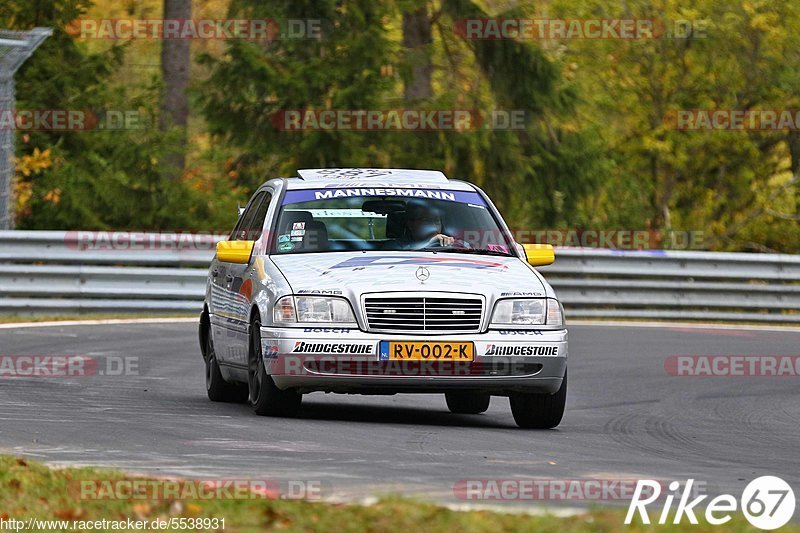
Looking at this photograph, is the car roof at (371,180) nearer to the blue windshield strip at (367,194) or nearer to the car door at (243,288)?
the blue windshield strip at (367,194)

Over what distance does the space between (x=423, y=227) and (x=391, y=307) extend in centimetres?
136

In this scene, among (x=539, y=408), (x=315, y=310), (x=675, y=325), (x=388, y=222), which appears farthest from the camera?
(x=675, y=325)

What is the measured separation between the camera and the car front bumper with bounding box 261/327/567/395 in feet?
34.7

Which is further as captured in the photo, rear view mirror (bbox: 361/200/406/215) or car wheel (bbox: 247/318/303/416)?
rear view mirror (bbox: 361/200/406/215)

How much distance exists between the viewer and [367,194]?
12.1 m

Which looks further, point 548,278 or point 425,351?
point 548,278

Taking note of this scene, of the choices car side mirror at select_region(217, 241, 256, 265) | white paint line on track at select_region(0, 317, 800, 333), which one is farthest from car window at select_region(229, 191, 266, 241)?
white paint line on track at select_region(0, 317, 800, 333)

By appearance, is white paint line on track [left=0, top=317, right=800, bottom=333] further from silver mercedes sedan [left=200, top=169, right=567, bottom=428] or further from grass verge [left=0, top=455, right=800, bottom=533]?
grass verge [left=0, top=455, right=800, bottom=533]

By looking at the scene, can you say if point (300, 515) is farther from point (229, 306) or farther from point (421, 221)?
point (229, 306)

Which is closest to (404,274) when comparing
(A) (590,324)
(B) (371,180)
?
(B) (371,180)

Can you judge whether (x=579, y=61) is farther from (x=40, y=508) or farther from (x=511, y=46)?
(x=40, y=508)

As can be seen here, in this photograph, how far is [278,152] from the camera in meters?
31.4

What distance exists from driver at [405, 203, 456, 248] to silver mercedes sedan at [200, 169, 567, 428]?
0.03 ft

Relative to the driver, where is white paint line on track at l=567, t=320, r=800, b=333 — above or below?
below
